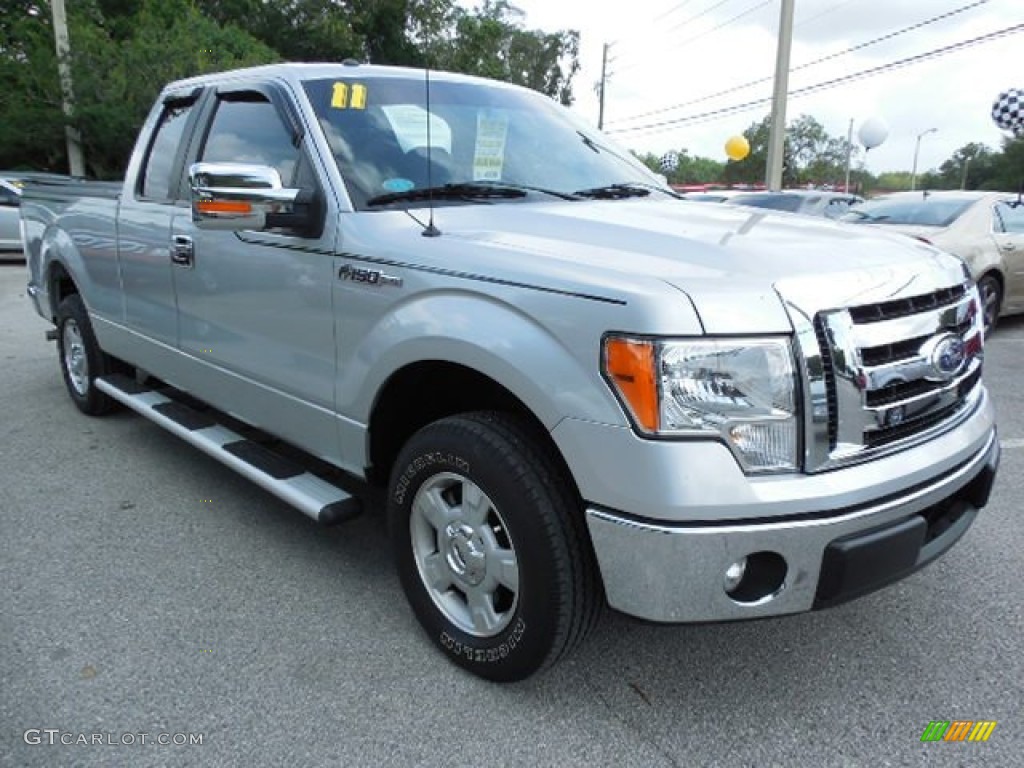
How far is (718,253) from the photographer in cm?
224

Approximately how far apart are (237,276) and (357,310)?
849 mm

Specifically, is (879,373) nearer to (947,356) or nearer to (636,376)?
(947,356)

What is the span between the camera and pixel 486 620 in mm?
2492

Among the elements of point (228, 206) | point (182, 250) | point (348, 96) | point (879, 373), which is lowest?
point (879, 373)

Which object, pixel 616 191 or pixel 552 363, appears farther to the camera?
pixel 616 191

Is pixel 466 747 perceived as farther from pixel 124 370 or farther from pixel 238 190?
pixel 124 370

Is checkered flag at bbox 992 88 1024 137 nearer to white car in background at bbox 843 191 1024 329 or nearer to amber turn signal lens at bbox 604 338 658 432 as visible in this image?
white car in background at bbox 843 191 1024 329

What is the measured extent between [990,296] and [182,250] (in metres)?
7.69

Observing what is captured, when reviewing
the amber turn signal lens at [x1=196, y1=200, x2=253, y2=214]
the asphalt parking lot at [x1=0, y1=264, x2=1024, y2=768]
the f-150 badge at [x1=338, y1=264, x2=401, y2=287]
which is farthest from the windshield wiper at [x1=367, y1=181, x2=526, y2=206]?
the asphalt parking lot at [x1=0, y1=264, x2=1024, y2=768]

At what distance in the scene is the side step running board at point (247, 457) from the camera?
115 inches

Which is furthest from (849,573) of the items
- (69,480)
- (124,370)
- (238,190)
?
(124,370)

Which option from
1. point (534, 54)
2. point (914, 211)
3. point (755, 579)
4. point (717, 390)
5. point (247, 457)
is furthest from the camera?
point (534, 54)

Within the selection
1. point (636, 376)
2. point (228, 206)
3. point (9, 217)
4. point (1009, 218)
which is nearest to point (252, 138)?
point (228, 206)

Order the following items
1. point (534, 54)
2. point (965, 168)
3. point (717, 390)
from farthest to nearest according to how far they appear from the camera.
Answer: point (965, 168)
point (534, 54)
point (717, 390)
